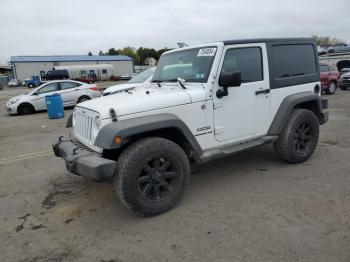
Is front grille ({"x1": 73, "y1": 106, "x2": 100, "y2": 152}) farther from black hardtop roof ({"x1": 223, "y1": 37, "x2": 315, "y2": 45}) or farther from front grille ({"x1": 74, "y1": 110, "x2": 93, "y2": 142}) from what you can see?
black hardtop roof ({"x1": 223, "y1": 37, "x2": 315, "y2": 45})

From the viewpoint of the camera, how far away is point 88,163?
3789 millimetres

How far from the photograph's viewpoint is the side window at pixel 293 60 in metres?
5.41

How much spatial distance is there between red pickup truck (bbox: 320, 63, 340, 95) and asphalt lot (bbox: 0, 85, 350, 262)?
1201 cm

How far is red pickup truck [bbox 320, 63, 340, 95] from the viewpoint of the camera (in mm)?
17094

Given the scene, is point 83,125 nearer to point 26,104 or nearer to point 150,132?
point 150,132

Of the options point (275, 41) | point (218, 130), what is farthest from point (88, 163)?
point (275, 41)

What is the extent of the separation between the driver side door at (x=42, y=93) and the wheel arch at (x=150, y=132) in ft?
41.4

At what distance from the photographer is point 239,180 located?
523 cm

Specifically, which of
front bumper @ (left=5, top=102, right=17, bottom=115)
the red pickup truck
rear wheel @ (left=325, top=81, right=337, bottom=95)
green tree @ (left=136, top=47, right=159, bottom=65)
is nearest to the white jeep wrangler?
front bumper @ (left=5, top=102, right=17, bottom=115)

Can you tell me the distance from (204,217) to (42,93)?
13618 millimetres

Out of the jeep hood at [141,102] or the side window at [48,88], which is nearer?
the jeep hood at [141,102]

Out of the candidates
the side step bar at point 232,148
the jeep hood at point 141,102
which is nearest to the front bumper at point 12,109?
the jeep hood at point 141,102

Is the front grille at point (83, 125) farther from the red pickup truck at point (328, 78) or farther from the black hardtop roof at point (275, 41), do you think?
the red pickup truck at point (328, 78)

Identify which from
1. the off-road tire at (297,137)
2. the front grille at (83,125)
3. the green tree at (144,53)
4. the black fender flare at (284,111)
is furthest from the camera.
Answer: the green tree at (144,53)
